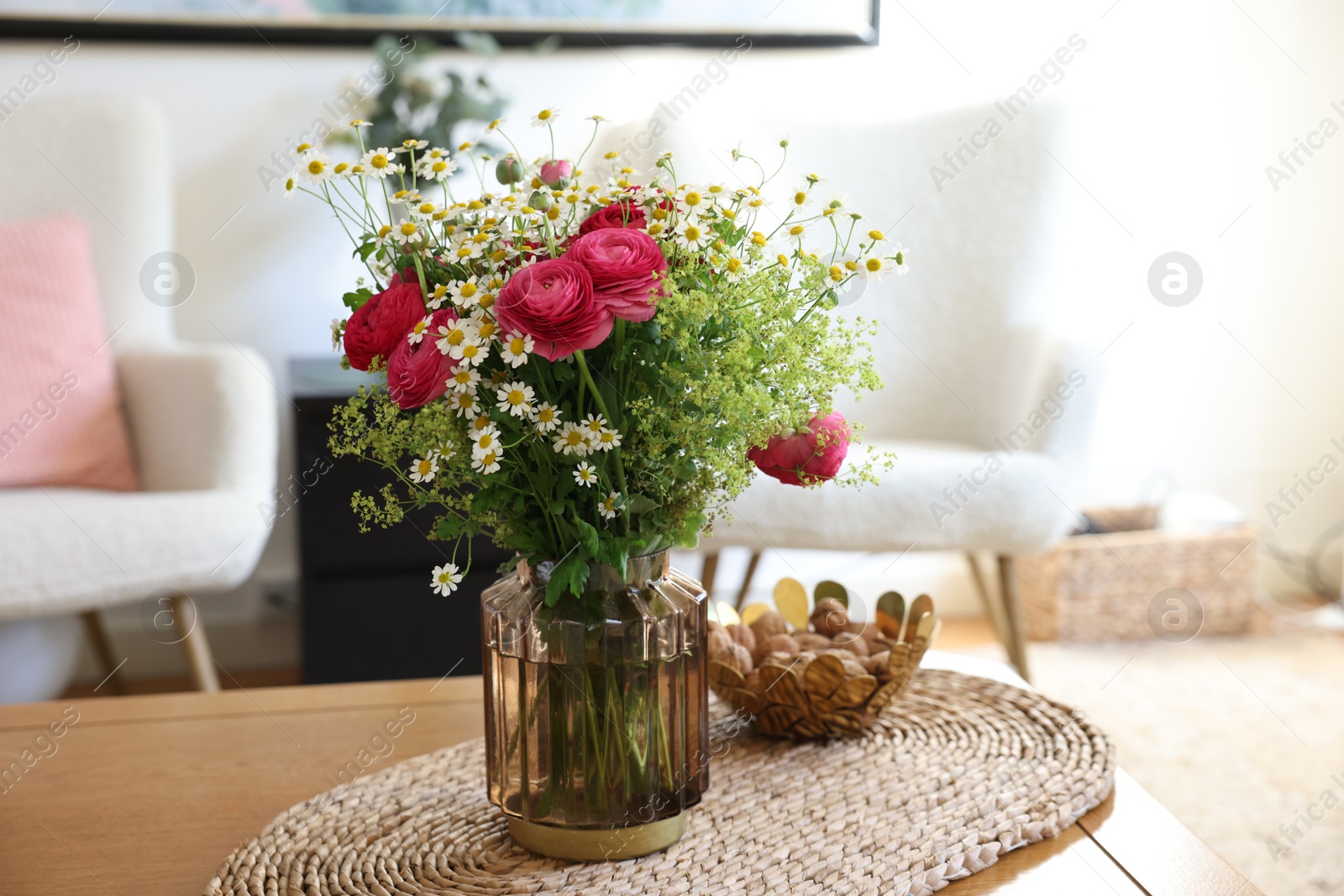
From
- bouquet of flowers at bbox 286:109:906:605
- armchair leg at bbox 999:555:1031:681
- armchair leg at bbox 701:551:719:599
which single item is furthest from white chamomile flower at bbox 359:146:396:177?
armchair leg at bbox 999:555:1031:681

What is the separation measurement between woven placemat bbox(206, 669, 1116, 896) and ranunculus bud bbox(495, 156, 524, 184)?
1.34ft

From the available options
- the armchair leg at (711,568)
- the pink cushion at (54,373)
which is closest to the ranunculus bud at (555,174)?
the armchair leg at (711,568)

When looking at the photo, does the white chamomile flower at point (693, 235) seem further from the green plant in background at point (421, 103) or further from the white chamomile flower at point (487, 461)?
the green plant in background at point (421, 103)

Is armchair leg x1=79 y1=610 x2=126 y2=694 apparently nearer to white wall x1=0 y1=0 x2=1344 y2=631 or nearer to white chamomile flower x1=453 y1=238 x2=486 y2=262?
white wall x1=0 y1=0 x2=1344 y2=631

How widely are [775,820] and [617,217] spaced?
0.39 m

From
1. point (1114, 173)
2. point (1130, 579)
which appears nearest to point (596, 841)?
point (1130, 579)

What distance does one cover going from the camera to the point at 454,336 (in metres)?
0.58

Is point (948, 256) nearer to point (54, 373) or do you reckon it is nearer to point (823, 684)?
point (823, 684)

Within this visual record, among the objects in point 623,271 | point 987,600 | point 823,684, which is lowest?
point 987,600

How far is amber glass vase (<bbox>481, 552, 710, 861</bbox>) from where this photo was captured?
25.8 inches

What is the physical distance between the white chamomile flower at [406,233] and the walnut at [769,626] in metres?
0.42

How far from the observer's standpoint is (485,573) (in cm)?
190

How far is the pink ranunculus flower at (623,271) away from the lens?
1.85 ft

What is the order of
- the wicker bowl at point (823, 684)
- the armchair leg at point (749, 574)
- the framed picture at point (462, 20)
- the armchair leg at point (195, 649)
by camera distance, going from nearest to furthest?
the wicker bowl at point (823, 684)
the armchair leg at point (195, 649)
the armchair leg at point (749, 574)
the framed picture at point (462, 20)
